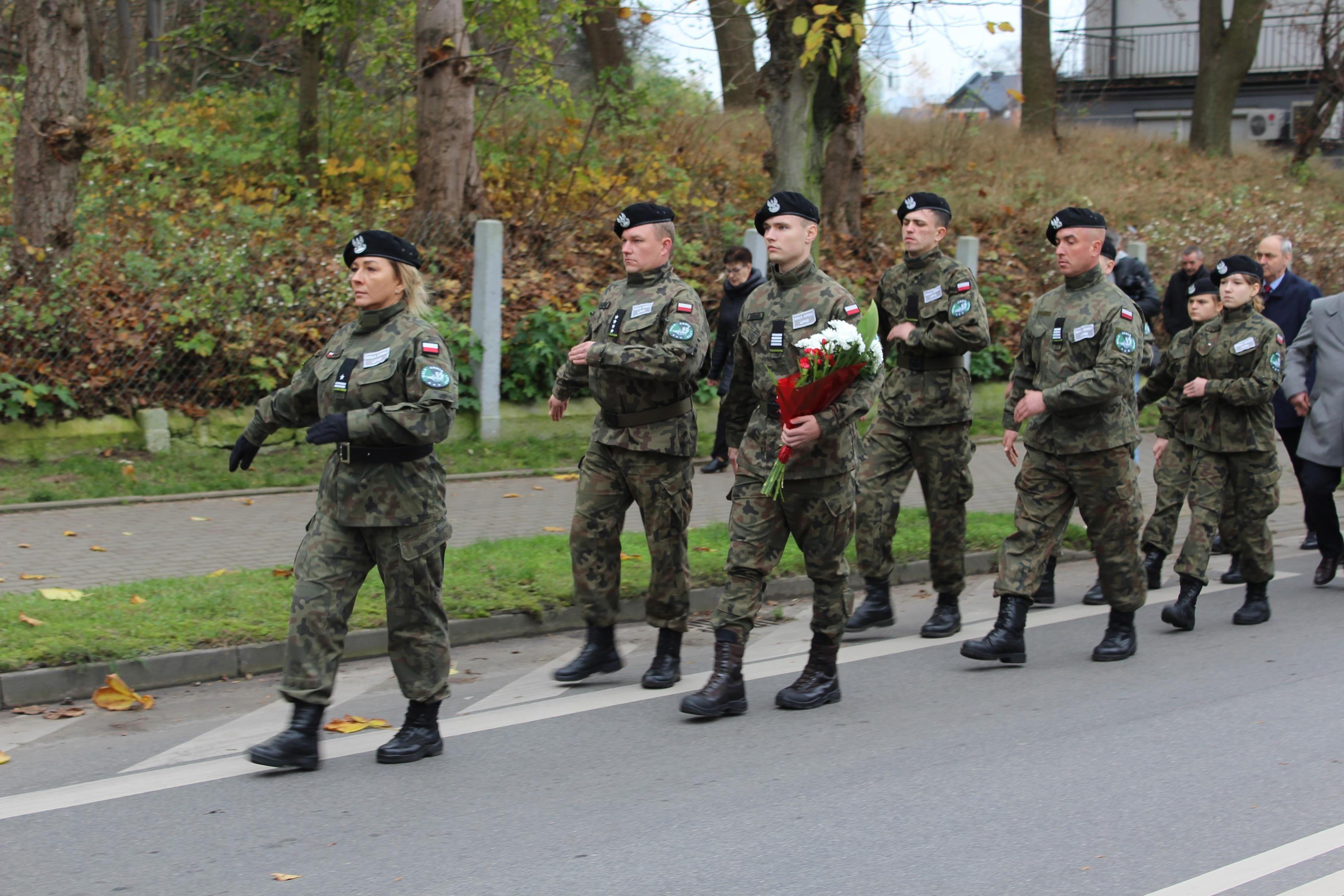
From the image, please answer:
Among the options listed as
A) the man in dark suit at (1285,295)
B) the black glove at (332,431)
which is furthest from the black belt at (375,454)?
the man in dark suit at (1285,295)

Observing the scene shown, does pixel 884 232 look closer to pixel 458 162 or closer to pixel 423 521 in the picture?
pixel 458 162

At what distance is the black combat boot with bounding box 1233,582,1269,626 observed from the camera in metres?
7.46

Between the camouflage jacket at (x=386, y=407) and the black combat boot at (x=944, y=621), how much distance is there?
314cm

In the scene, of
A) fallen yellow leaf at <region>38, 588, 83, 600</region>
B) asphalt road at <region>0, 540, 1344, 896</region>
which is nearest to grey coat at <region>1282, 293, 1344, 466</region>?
asphalt road at <region>0, 540, 1344, 896</region>

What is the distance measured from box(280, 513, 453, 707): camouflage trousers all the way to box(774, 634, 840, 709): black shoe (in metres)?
1.52

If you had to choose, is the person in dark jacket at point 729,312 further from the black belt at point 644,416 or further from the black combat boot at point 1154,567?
the black belt at point 644,416

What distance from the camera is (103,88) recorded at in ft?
61.5

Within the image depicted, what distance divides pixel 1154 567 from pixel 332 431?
5642mm

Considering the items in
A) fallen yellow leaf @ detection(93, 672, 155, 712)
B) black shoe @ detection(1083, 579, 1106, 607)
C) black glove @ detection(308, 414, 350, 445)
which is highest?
black glove @ detection(308, 414, 350, 445)

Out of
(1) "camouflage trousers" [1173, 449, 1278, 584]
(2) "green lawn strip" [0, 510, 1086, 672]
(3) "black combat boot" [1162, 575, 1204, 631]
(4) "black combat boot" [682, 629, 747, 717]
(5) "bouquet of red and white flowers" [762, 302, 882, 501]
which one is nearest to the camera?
(5) "bouquet of red and white flowers" [762, 302, 882, 501]

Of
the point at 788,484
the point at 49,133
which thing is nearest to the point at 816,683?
the point at 788,484

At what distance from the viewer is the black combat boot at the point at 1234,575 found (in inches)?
336

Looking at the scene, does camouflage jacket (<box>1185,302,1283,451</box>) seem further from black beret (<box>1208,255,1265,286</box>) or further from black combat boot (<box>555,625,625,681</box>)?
black combat boot (<box>555,625,625,681</box>)

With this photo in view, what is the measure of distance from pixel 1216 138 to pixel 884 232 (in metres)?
13.3
